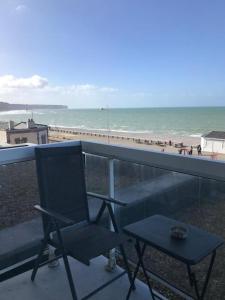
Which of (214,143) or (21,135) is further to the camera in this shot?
(214,143)

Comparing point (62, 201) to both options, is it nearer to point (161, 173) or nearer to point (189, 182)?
point (161, 173)

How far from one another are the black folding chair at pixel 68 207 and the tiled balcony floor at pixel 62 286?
0.09 meters

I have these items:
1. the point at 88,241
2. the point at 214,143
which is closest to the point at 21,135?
the point at 214,143

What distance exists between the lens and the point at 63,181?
221 centimetres

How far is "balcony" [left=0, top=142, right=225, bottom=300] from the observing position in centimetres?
171

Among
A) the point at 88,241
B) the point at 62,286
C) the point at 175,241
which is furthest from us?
the point at 62,286

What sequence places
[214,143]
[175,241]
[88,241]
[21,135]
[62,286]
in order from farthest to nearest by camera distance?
[214,143] → [21,135] → [62,286] → [88,241] → [175,241]

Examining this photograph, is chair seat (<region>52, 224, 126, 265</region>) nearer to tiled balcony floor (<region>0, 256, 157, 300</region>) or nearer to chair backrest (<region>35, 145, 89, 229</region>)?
chair backrest (<region>35, 145, 89, 229</region>)

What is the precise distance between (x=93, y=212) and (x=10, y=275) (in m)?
0.79

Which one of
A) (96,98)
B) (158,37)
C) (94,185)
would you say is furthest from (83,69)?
(94,185)

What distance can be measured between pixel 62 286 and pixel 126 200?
31.0 inches

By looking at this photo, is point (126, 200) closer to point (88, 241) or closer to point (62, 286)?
point (88, 241)

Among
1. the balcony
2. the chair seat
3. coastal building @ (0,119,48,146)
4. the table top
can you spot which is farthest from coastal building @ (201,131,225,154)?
the table top

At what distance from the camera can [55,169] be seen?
7.16ft
